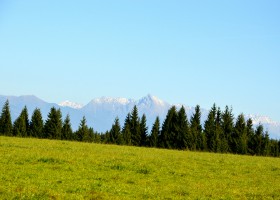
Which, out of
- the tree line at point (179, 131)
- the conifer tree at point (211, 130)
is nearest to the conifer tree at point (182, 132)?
the tree line at point (179, 131)

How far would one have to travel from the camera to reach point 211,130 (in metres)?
103

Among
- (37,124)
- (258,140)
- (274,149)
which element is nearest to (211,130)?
(258,140)

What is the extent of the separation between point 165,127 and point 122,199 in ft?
277

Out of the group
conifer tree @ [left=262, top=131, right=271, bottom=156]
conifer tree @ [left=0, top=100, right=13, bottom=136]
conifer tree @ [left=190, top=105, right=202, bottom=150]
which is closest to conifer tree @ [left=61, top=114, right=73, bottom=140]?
conifer tree @ [left=0, top=100, right=13, bottom=136]

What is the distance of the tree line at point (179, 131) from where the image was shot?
100394 mm

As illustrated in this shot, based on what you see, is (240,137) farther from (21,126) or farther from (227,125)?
(21,126)

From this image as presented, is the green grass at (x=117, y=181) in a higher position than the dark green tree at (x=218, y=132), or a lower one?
lower

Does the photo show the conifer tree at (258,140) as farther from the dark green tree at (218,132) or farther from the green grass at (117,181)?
the green grass at (117,181)

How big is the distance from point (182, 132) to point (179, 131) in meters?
0.93

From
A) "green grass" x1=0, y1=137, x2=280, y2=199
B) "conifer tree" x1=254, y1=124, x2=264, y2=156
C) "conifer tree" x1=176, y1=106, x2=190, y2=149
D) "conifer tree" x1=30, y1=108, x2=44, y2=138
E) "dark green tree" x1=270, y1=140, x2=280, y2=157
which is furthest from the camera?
"dark green tree" x1=270, y1=140, x2=280, y2=157

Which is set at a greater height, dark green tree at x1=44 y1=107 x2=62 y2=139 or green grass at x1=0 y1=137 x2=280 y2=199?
dark green tree at x1=44 y1=107 x2=62 y2=139

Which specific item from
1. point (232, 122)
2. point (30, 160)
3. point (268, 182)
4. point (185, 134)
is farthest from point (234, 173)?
point (232, 122)

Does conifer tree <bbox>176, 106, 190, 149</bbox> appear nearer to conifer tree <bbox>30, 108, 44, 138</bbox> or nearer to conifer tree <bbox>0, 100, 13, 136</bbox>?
conifer tree <bbox>30, 108, 44, 138</bbox>

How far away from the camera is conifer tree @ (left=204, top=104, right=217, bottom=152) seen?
101000 mm
